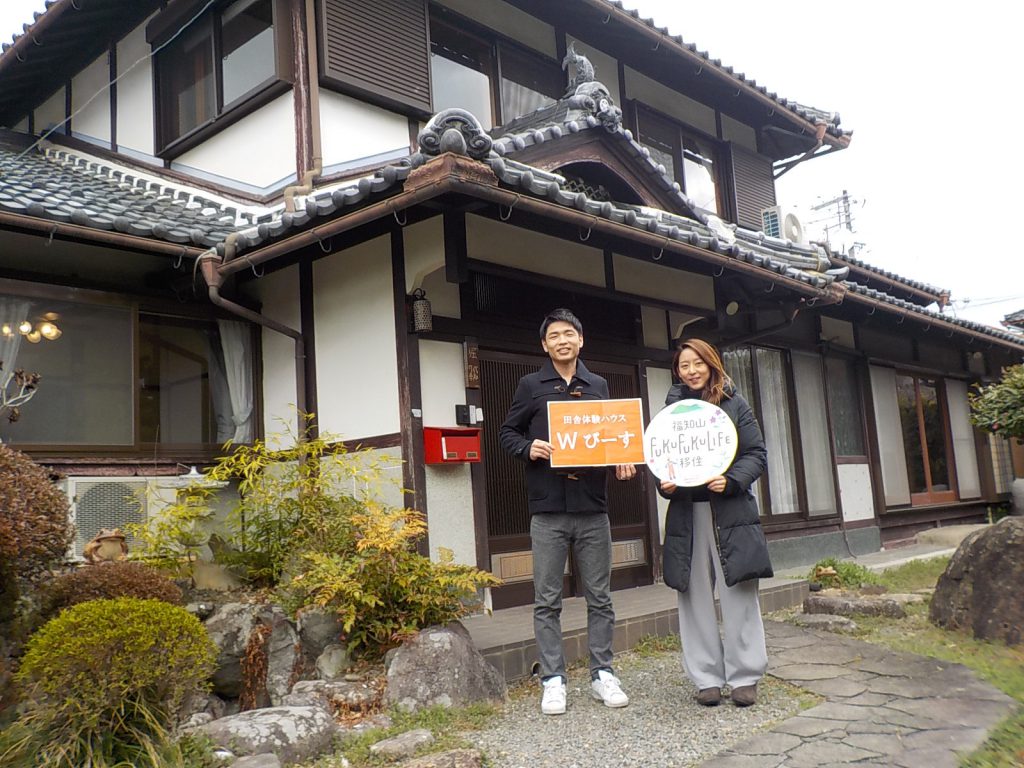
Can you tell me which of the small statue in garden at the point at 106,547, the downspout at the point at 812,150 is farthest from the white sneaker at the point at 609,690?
the downspout at the point at 812,150

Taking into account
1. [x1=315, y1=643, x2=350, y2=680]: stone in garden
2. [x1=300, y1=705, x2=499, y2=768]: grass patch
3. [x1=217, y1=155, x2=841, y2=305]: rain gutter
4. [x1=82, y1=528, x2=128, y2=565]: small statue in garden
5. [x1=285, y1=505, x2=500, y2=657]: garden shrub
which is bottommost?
[x1=300, y1=705, x2=499, y2=768]: grass patch

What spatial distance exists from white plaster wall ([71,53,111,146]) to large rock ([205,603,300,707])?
6696 millimetres

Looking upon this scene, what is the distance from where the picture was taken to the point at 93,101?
9883 millimetres

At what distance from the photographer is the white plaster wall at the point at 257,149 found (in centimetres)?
744

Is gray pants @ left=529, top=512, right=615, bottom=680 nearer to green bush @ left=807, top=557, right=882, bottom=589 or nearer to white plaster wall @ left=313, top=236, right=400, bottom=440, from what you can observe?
white plaster wall @ left=313, top=236, right=400, bottom=440

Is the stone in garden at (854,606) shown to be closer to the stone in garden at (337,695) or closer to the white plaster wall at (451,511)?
the white plaster wall at (451,511)

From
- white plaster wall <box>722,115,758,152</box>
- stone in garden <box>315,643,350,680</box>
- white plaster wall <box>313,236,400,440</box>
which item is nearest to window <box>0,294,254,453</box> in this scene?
white plaster wall <box>313,236,400,440</box>

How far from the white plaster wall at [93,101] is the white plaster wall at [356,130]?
361 cm

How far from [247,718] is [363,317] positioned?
10.4ft

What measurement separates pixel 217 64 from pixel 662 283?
475cm

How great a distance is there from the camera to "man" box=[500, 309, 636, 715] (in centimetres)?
443

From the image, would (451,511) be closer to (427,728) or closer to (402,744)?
(427,728)

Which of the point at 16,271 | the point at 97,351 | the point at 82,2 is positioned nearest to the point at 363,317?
the point at 97,351

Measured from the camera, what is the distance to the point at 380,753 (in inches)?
→ 151
